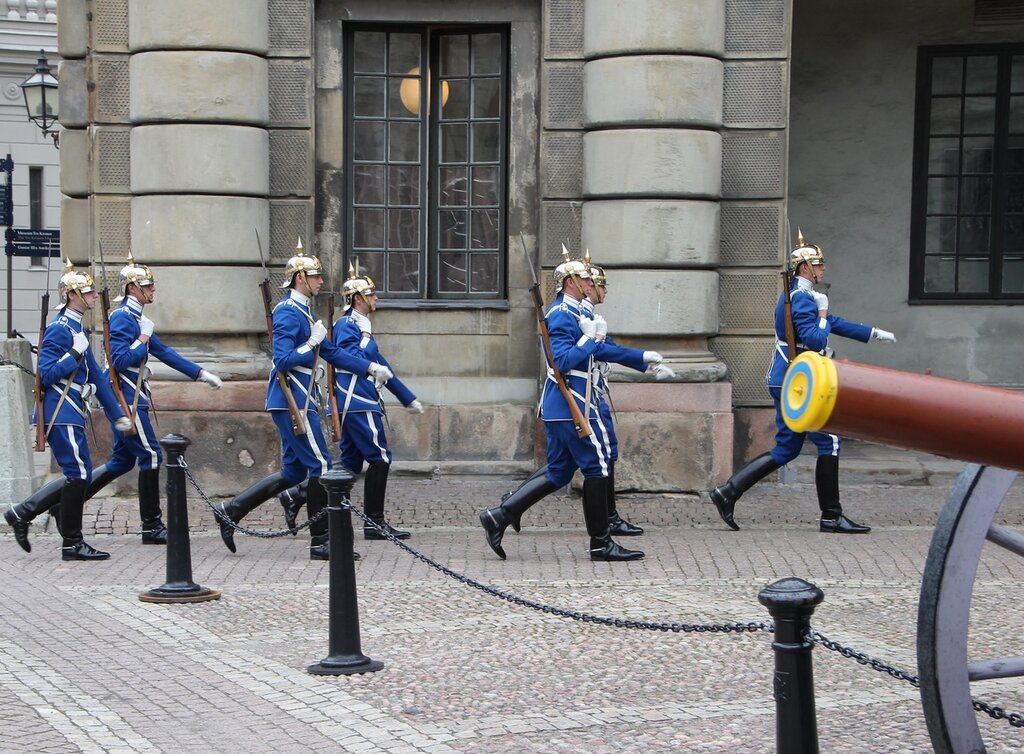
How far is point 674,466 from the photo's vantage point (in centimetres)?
1219

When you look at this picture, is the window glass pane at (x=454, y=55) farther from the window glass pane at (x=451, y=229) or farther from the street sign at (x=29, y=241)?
the street sign at (x=29, y=241)

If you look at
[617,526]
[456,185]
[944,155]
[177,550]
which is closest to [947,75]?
[944,155]

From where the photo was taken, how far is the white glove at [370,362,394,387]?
10.4 meters

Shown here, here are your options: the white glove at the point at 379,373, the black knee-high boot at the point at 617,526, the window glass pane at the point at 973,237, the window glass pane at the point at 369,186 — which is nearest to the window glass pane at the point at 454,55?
the window glass pane at the point at 369,186

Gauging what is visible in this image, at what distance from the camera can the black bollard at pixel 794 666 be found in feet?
13.7

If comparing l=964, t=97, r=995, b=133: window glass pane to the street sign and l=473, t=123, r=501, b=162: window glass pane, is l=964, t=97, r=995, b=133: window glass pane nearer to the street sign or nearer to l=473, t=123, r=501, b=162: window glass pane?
l=473, t=123, r=501, b=162: window glass pane

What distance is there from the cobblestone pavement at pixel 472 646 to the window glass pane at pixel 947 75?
16.2 feet

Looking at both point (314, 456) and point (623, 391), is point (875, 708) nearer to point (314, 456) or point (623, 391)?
point (314, 456)

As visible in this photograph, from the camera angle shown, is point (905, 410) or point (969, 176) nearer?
point (905, 410)

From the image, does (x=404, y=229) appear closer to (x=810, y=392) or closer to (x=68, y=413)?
(x=68, y=413)

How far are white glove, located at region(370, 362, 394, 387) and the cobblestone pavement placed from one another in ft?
3.40

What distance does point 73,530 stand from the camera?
9.82 metres

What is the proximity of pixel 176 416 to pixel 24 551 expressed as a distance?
2265mm

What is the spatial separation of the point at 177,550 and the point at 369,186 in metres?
5.57
